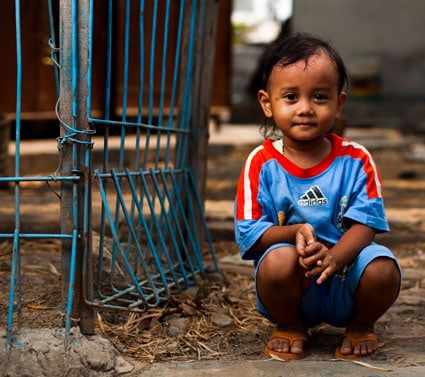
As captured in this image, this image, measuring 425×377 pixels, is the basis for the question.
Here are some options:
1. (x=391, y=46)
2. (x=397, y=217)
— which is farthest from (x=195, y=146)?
(x=391, y=46)

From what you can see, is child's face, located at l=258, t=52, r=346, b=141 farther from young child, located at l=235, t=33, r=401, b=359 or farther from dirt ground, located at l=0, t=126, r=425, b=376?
dirt ground, located at l=0, t=126, r=425, b=376

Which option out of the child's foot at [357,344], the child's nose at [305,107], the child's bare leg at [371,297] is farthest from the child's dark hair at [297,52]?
the child's foot at [357,344]

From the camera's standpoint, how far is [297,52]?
8.11 feet

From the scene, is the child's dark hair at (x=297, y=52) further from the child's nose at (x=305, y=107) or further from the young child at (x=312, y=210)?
the child's nose at (x=305, y=107)

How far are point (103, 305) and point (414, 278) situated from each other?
1.64 metres

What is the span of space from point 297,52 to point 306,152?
324mm

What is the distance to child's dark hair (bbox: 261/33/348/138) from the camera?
2.47 metres

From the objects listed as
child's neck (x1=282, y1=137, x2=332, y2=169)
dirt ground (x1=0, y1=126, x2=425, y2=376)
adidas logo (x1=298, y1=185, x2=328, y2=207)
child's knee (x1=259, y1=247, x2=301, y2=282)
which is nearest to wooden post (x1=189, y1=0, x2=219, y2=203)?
dirt ground (x1=0, y1=126, x2=425, y2=376)

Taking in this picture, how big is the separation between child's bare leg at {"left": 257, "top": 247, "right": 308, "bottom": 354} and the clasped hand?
7cm

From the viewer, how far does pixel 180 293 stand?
3.08m

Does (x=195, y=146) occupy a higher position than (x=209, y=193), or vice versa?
(x=195, y=146)

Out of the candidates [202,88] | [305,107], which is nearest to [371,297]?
[305,107]

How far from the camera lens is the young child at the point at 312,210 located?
2402mm

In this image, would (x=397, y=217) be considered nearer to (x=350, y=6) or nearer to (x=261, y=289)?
(x=261, y=289)
